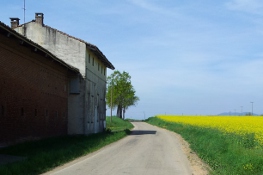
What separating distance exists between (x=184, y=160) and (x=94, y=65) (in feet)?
66.8

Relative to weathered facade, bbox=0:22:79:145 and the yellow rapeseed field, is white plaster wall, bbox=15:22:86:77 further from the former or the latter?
the yellow rapeseed field

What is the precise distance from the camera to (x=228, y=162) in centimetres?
1370

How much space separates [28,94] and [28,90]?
21 cm

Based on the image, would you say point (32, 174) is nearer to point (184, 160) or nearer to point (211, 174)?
point (211, 174)

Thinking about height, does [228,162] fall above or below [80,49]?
below

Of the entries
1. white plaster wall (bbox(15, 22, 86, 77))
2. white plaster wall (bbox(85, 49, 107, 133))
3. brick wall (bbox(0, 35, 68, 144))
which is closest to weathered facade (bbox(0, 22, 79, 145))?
brick wall (bbox(0, 35, 68, 144))

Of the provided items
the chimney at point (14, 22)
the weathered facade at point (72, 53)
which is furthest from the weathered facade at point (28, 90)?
the chimney at point (14, 22)

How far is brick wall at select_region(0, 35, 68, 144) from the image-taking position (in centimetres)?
1802

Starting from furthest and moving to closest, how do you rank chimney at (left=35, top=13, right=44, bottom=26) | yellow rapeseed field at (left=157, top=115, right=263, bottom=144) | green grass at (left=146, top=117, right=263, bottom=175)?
chimney at (left=35, top=13, right=44, bottom=26) < yellow rapeseed field at (left=157, top=115, right=263, bottom=144) < green grass at (left=146, top=117, right=263, bottom=175)

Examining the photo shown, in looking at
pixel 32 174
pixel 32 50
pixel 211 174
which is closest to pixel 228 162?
pixel 211 174

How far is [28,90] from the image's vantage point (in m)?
21.1

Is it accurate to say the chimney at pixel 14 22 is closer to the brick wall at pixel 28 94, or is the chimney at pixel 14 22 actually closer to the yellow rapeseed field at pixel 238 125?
the brick wall at pixel 28 94

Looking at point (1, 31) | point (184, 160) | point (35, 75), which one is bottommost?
point (184, 160)

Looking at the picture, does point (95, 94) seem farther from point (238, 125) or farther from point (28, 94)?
point (28, 94)
